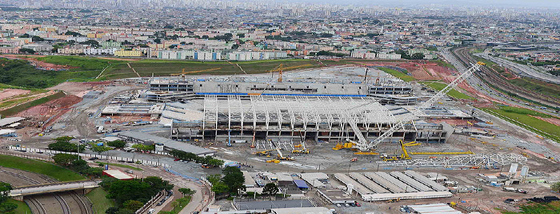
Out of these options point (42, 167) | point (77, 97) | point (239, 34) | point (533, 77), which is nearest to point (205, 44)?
point (239, 34)

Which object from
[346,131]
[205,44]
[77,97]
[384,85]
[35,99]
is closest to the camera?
[346,131]

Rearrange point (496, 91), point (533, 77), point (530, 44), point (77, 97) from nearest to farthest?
point (77, 97), point (496, 91), point (533, 77), point (530, 44)

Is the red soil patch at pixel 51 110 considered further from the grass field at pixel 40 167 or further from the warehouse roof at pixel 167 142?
the grass field at pixel 40 167

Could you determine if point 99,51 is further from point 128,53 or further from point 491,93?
point 491,93

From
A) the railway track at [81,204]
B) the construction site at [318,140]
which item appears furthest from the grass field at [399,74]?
the railway track at [81,204]

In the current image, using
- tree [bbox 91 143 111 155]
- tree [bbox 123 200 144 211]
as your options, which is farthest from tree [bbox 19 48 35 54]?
tree [bbox 123 200 144 211]

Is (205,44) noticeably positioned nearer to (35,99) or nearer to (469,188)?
(35,99)

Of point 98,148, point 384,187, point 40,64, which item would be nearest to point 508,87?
point 384,187
